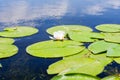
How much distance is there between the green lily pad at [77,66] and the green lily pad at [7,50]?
43 cm

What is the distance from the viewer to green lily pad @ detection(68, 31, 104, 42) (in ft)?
8.19

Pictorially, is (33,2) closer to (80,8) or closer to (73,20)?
(80,8)

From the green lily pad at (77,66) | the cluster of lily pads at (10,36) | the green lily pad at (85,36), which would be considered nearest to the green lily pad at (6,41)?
the cluster of lily pads at (10,36)

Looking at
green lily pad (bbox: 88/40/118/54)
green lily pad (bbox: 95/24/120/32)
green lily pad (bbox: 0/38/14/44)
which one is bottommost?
green lily pad (bbox: 0/38/14/44)

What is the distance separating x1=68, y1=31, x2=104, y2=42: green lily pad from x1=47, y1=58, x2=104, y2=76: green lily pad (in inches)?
19.2

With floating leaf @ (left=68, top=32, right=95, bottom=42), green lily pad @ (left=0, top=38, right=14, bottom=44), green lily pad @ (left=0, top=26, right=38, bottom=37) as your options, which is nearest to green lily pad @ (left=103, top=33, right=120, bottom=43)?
floating leaf @ (left=68, top=32, right=95, bottom=42)

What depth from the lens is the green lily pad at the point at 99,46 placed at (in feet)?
7.25

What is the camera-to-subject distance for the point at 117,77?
167cm

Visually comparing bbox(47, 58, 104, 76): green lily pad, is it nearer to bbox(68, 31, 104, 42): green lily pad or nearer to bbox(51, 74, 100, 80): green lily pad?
bbox(51, 74, 100, 80): green lily pad

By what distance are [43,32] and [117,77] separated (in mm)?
1300

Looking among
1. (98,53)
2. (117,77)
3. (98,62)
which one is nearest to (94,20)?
(98,53)

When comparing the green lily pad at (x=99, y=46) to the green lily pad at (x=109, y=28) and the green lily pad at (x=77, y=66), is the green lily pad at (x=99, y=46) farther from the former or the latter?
the green lily pad at (x=109, y=28)

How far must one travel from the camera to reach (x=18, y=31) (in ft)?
9.32

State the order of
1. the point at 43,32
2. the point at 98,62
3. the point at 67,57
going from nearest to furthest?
1. the point at 98,62
2. the point at 67,57
3. the point at 43,32
